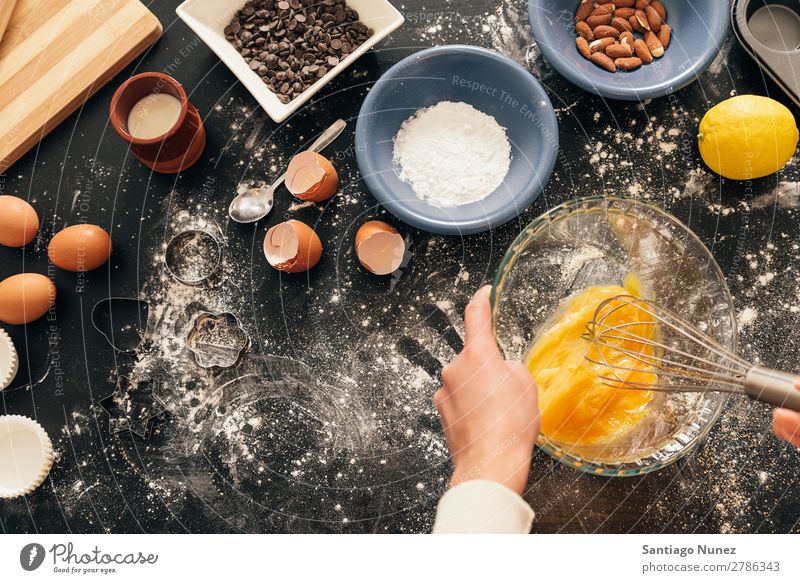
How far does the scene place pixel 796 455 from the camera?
102 centimetres

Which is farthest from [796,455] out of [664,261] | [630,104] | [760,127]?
[630,104]

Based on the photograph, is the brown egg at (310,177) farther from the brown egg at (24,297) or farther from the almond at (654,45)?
the almond at (654,45)

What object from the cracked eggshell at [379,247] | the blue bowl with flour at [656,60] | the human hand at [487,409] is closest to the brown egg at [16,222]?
the cracked eggshell at [379,247]

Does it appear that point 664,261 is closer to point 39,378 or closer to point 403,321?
point 403,321

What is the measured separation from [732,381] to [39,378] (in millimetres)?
1047

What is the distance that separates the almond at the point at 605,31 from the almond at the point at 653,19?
6 centimetres

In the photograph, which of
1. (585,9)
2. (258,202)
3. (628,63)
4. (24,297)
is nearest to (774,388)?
(628,63)

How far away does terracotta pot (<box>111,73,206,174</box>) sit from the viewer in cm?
100

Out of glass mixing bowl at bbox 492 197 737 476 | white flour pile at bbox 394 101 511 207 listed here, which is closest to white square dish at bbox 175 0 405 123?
white flour pile at bbox 394 101 511 207

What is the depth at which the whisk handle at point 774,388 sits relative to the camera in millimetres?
736

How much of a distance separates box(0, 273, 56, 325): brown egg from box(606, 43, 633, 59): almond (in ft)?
3.12

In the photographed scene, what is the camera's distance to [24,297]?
1.03 m

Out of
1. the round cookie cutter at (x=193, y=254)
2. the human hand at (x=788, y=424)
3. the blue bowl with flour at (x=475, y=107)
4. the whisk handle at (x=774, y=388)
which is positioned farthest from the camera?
the round cookie cutter at (x=193, y=254)

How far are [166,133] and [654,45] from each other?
2.49 ft
